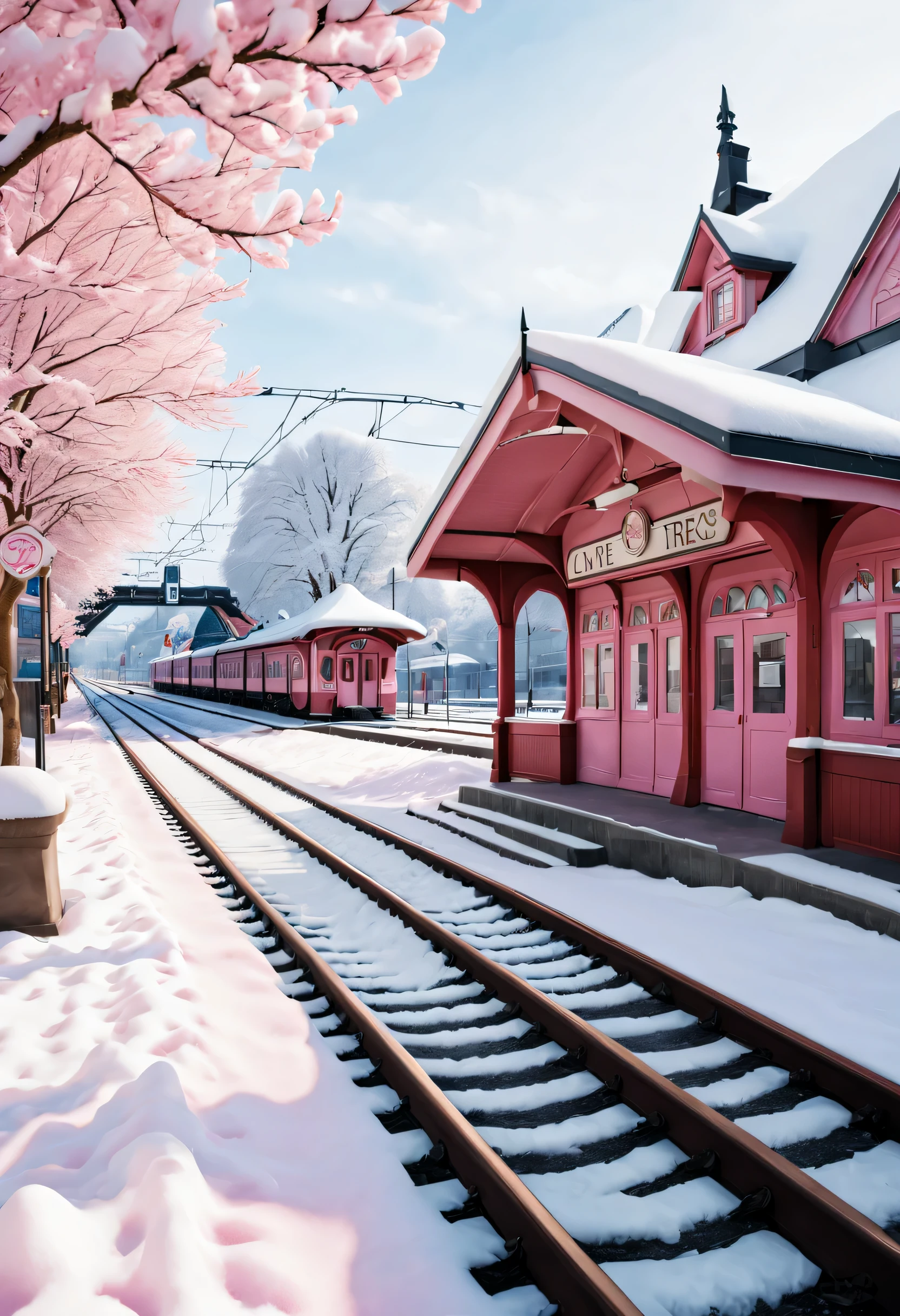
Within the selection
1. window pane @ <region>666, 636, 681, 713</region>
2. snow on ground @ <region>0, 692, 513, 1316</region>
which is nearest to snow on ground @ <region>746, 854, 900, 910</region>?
window pane @ <region>666, 636, 681, 713</region>

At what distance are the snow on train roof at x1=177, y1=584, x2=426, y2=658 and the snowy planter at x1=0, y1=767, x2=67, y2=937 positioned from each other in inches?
842

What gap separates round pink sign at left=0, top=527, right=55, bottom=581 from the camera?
770 centimetres

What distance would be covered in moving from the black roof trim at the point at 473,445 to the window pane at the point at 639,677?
341cm

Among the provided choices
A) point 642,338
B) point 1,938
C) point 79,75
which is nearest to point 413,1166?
point 1,938

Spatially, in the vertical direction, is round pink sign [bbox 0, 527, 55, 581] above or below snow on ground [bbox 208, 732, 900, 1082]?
above

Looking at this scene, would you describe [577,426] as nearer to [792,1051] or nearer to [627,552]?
[627,552]

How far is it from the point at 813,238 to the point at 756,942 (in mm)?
11484

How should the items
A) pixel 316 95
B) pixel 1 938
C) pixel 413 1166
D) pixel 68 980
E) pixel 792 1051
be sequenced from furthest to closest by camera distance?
pixel 1 938
pixel 68 980
pixel 792 1051
pixel 316 95
pixel 413 1166

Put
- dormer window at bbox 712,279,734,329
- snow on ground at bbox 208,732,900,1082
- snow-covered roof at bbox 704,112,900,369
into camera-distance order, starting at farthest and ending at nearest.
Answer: dormer window at bbox 712,279,734,329 → snow-covered roof at bbox 704,112,900,369 → snow on ground at bbox 208,732,900,1082

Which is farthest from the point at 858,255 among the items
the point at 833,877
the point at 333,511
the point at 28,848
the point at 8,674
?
the point at 333,511

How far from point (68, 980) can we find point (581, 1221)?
3.29m

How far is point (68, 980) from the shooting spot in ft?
14.8

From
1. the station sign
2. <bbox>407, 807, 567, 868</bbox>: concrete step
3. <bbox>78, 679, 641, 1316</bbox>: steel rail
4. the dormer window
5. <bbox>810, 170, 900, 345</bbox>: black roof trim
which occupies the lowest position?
<bbox>407, 807, 567, 868</bbox>: concrete step

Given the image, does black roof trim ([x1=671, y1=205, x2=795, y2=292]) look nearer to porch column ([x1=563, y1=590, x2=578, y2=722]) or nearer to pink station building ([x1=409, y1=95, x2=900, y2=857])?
pink station building ([x1=409, y1=95, x2=900, y2=857])
